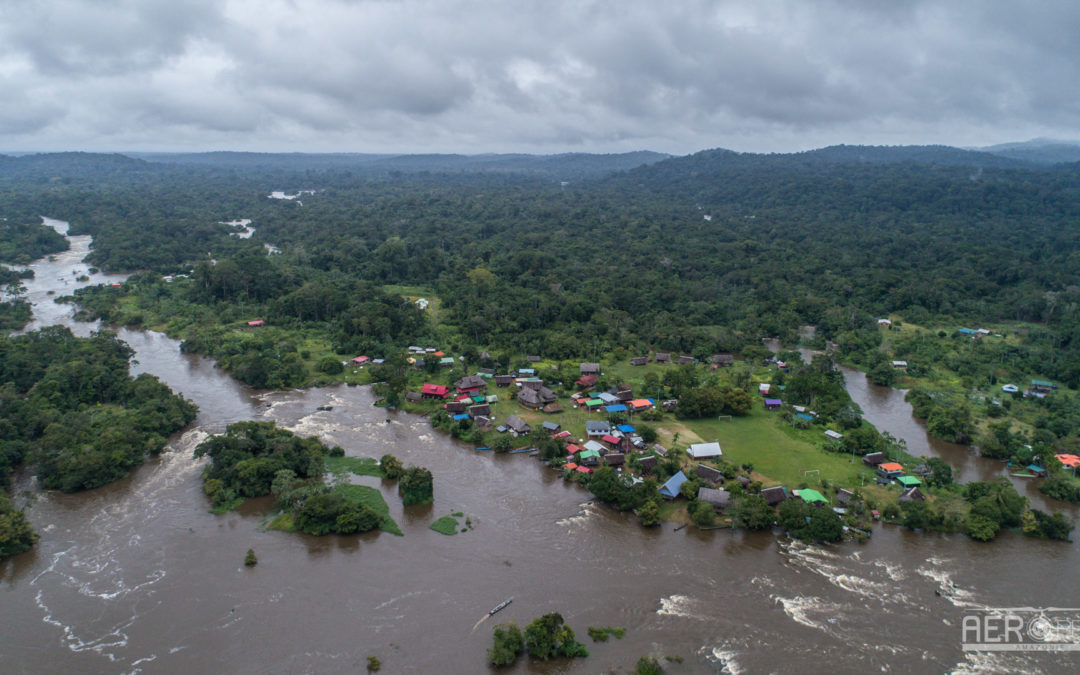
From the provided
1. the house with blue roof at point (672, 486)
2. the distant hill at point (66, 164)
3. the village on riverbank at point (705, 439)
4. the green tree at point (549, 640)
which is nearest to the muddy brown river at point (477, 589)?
the green tree at point (549, 640)

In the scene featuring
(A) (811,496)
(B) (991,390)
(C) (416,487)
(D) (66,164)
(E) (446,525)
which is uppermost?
(D) (66,164)

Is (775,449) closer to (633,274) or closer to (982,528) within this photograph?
(982,528)

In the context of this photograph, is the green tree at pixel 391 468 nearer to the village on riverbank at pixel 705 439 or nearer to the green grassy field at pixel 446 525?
the green grassy field at pixel 446 525

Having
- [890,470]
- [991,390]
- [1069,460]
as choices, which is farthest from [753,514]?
[991,390]

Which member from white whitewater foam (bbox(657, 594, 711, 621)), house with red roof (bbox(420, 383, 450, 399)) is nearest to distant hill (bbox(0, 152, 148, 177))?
house with red roof (bbox(420, 383, 450, 399))

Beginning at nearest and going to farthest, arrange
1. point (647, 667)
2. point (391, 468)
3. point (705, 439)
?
point (647, 667) → point (391, 468) → point (705, 439)

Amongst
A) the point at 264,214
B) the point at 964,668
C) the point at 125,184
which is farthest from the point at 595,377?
the point at 125,184

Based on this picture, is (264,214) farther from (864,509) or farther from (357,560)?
(864,509)

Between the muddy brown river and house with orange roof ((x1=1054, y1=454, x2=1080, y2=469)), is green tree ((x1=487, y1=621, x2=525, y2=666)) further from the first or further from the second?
house with orange roof ((x1=1054, y1=454, x2=1080, y2=469))
